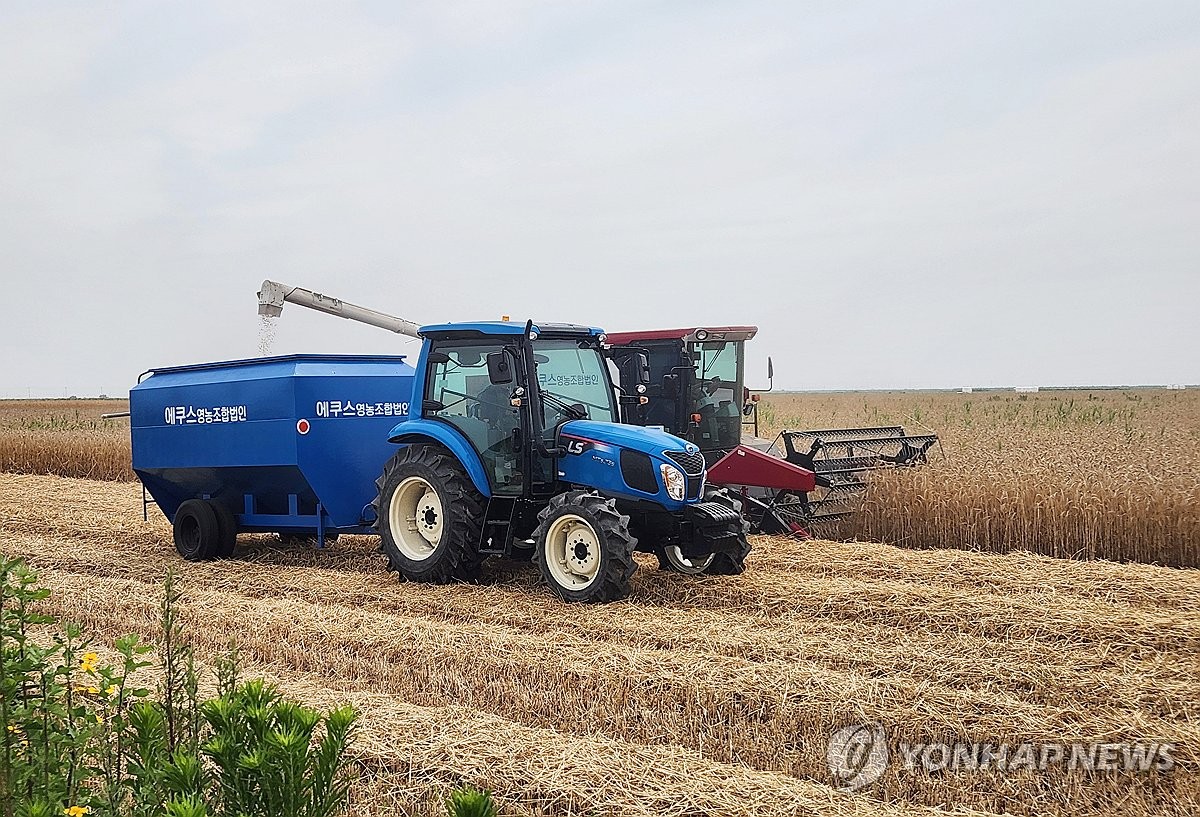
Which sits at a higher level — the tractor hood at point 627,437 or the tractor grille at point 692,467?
the tractor hood at point 627,437

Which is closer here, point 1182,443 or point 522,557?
point 522,557

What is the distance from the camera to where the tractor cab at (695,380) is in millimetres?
11281

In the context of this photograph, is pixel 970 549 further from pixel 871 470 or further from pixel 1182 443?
pixel 1182 443

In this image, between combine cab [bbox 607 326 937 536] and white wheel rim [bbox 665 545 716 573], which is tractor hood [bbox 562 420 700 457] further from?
combine cab [bbox 607 326 937 536]

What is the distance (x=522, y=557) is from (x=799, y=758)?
155 inches

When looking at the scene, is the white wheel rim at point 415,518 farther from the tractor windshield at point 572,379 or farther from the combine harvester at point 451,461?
the tractor windshield at point 572,379

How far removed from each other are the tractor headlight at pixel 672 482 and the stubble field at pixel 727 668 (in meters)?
0.74

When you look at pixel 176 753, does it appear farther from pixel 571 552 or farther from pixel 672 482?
pixel 672 482

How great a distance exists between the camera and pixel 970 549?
10047mm

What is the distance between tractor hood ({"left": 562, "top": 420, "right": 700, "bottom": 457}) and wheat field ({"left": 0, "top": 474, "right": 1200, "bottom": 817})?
3.49 ft

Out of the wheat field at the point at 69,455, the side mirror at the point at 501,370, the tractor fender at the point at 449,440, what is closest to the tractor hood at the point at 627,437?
the side mirror at the point at 501,370

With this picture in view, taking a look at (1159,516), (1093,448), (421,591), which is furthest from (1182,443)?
(421,591)

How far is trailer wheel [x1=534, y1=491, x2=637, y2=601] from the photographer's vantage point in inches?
290
